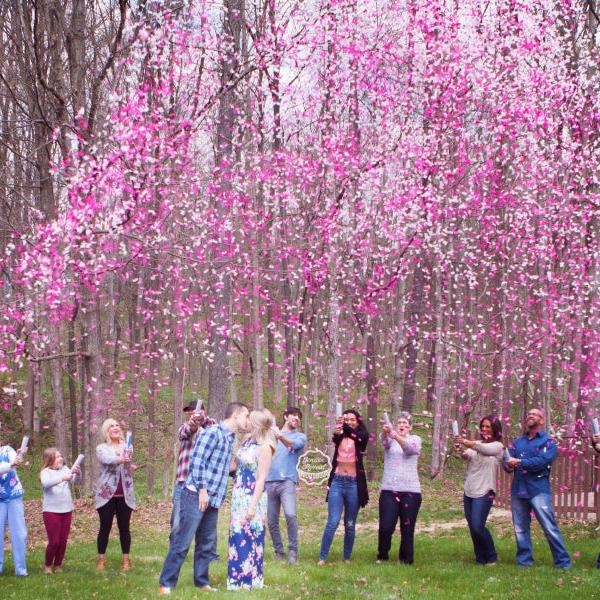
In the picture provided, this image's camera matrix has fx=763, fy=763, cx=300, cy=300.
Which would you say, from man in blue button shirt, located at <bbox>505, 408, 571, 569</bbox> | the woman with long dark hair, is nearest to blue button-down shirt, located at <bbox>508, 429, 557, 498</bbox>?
man in blue button shirt, located at <bbox>505, 408, 571, 569</bbox>

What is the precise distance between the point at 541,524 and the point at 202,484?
3.95 m

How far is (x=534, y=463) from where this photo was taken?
28.3 ft

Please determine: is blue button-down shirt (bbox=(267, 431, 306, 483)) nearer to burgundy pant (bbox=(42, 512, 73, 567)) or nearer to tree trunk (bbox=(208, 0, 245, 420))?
burgundy pant (bbox=(42, 512, 73, 567))

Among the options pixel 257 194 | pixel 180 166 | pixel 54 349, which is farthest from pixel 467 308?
pixel 54 349

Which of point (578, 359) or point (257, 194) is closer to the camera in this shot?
point (578, 359)

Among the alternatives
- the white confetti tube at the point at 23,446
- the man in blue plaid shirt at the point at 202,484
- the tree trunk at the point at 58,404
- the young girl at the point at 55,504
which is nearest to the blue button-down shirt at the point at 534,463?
the man in blue plaid shirt at the point at 202,484

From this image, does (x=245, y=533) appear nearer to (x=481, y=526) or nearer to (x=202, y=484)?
(x=202, y=484)

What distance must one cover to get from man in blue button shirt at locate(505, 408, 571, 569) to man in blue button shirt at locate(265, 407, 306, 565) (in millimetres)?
2603

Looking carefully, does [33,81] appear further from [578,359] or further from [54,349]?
[578,359]

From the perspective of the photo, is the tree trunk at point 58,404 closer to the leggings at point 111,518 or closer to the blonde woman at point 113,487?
the blonde woman at point 113,487

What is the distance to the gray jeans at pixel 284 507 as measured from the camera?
31.0 ft

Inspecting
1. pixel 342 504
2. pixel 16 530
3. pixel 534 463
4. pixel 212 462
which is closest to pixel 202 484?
pixel 212 462

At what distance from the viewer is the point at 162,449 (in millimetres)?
27578

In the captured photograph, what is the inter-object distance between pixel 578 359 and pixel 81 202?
409 inches
